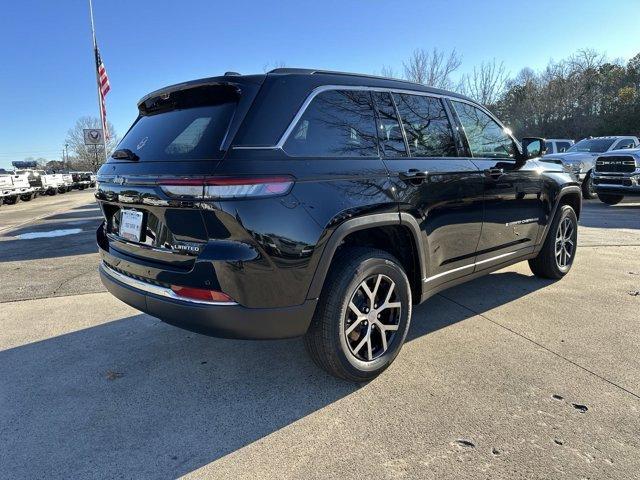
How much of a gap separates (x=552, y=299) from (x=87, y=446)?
420 cm

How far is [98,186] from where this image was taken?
322 cm

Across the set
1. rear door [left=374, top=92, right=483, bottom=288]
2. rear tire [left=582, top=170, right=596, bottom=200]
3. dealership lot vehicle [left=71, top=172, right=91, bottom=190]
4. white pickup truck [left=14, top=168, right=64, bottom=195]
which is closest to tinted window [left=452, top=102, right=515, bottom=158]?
rear door [left=374, top=92, right=483, bottom=288]

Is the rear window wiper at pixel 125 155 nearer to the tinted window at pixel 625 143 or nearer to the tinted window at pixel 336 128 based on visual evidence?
the tinted window at pixel 336 128

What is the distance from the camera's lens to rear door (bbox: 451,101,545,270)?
12.7 feet

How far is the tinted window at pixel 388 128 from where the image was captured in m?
3.09

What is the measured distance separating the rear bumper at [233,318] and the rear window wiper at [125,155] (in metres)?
0.89

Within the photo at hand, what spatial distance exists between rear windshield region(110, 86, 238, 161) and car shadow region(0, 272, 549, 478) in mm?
1505

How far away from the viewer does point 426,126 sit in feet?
11.5

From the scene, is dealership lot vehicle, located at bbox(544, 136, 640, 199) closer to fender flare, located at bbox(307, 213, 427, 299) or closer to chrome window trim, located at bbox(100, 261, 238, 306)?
fender flare, located at bbox(307, 213, 427, 299)

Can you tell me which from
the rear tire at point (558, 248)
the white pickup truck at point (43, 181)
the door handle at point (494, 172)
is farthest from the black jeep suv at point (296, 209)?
the white pickup truck at point (43, 181)

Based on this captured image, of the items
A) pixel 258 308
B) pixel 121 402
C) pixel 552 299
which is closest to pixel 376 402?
pixel 258 308

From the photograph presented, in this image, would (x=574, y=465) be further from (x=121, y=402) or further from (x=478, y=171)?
(x=121, y=402)

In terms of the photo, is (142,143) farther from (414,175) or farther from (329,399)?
(329,399)

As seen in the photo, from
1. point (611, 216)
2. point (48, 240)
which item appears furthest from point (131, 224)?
point (611, 216)
